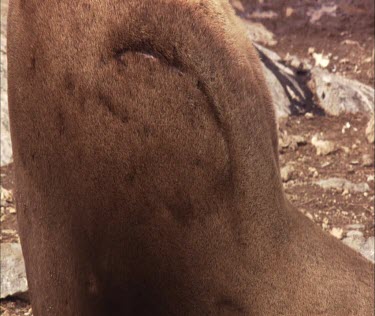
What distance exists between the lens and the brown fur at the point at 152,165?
126 cm

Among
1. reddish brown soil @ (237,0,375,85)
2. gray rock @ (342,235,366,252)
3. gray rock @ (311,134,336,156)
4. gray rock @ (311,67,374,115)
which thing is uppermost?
reddish brown soil @ (237,0,375,85)

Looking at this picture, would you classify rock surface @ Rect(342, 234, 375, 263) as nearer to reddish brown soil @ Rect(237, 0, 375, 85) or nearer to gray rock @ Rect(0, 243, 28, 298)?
gray rock @ Rect(0, 243, 28, 298)

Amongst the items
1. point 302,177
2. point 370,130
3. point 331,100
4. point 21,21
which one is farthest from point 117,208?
point 331,100

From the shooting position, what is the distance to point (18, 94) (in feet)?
4.53

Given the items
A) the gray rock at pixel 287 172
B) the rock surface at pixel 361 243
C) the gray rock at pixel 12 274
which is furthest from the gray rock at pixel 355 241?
the gray rock at pixel 12 274

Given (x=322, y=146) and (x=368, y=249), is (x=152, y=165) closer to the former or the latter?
(x=368, y=249)

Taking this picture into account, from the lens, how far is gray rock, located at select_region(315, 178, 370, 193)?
339 centimetres

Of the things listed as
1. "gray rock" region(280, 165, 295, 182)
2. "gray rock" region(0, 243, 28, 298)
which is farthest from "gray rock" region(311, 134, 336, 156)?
"gray rock" region(0, 243, 28, 298)

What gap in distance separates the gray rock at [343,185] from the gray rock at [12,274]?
146cm

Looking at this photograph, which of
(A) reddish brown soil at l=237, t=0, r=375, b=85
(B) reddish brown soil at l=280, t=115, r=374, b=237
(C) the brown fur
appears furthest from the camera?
(A) reddish brown soil at l=237, t=0, r=375, b=85

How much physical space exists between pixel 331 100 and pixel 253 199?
9.92ft

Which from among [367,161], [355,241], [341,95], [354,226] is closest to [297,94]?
[341,95]

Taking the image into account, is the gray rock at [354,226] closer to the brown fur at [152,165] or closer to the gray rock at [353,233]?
the gray rock at [353,233]

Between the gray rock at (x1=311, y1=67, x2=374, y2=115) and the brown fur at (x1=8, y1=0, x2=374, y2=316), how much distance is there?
112 inches
